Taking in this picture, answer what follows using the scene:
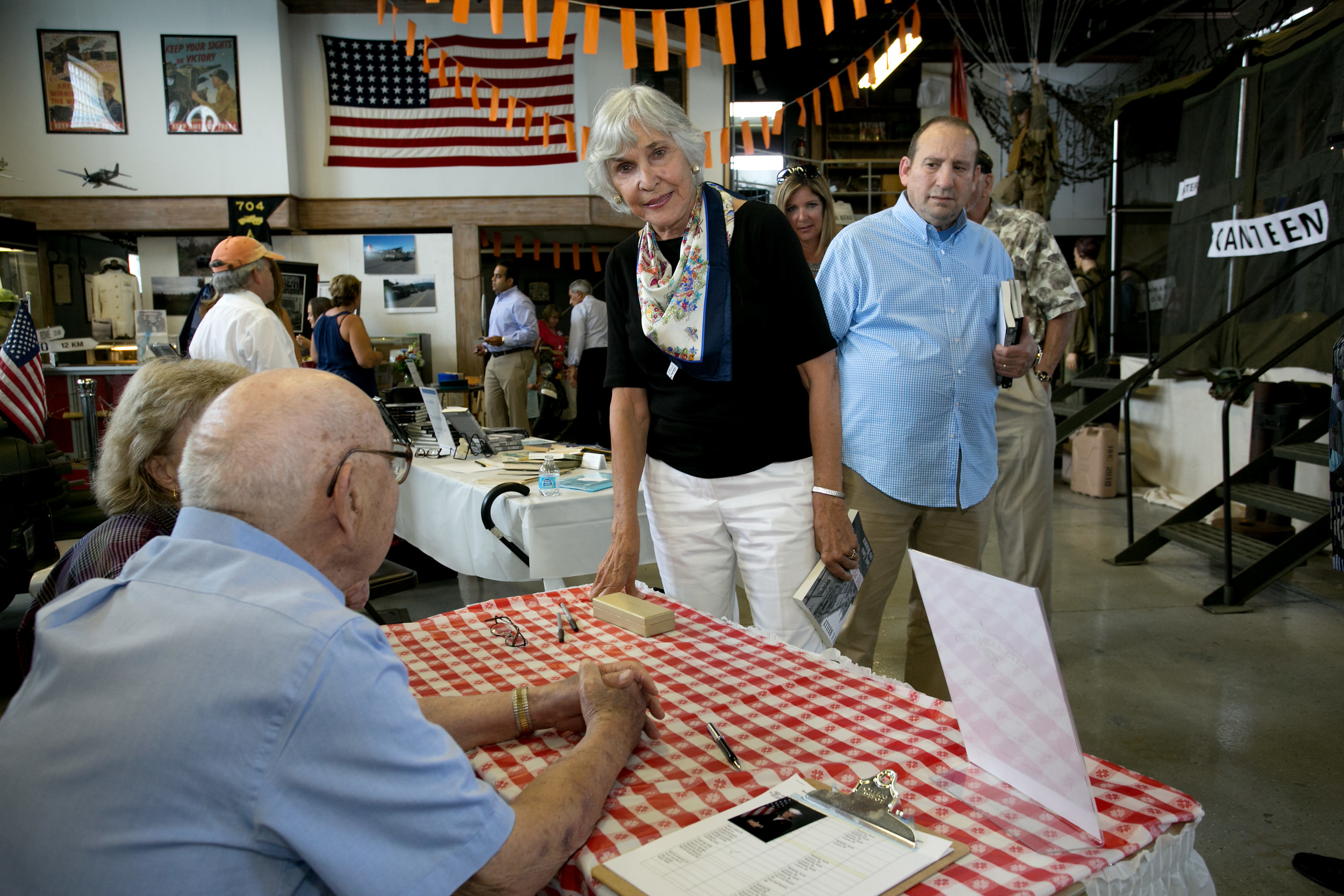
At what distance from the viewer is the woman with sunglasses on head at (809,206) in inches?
133

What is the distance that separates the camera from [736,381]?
1929mm

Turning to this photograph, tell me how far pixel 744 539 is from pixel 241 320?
9.70 ft

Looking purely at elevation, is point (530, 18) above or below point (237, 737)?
above

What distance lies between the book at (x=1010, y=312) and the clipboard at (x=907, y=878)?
5.22 feet

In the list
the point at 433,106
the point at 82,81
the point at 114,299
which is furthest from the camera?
the point at 433,106

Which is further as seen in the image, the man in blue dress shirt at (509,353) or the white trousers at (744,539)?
the man in blue dress shirt at (509,353)

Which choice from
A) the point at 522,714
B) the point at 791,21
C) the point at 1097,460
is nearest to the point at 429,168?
the point at 791,21

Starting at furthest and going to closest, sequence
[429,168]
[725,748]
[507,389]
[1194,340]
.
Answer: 1. [429,168]
2. [507,389]
3. [1194,340]
4. [725,748]

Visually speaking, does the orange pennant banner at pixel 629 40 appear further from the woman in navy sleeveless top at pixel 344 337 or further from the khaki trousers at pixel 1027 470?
the khaki trousers at pixel 1027 470

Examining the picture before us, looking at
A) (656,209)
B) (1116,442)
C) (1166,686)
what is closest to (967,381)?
(656,209)

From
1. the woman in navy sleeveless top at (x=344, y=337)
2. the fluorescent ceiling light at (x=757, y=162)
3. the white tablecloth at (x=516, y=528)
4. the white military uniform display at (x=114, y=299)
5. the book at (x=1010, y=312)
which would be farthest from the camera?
the fluorescent ceiling light at (x=757, y=162)

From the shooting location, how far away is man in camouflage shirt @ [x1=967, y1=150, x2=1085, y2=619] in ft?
10.6

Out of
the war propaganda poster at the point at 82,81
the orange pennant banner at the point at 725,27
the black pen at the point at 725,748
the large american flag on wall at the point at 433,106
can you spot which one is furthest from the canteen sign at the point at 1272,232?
the war propaganda poster at the point at 82,81

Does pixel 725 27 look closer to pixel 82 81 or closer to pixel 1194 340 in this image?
pixel 1194 340
